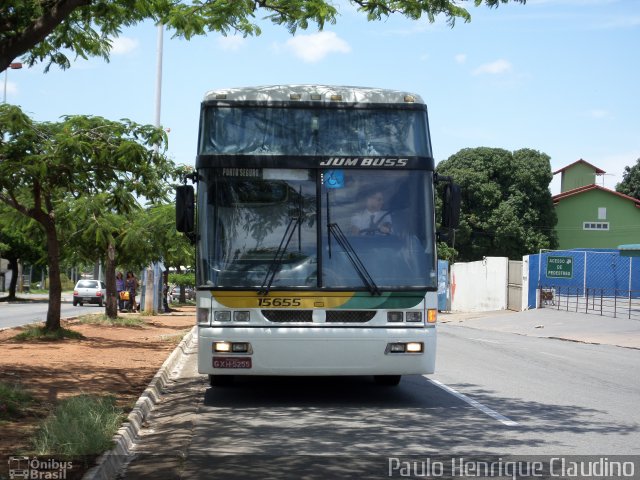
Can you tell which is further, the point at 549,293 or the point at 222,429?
the point at 549,293

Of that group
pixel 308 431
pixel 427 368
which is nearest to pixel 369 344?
pixel 427 368

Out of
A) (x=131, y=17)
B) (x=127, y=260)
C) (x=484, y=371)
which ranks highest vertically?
(x=131, y=17)

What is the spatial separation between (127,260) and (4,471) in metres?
23.2

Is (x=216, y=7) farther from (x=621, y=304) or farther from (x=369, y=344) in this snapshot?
(x=621, y=304)

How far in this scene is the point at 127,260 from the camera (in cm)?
2912

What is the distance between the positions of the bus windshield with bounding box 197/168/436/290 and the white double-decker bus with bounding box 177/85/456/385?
1cm

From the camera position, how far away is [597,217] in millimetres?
65000

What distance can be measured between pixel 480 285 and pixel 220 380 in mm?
34505

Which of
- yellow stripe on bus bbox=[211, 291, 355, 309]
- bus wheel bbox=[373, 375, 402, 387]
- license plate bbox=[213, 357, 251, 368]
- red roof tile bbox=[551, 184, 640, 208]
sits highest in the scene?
red roof tile bbox=[551, 184, 640, 208]

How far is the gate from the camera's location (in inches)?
1556

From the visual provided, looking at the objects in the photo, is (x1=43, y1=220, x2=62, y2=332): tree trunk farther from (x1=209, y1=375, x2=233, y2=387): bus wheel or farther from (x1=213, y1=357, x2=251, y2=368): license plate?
(x1=213, y1=357, x2=251, y2=368): license plate

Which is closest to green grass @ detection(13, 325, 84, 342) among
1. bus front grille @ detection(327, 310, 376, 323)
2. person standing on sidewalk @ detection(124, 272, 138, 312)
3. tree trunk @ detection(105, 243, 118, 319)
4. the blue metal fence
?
tree trunk @ detection(105, 243, 118, 319)

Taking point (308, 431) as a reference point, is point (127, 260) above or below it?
above

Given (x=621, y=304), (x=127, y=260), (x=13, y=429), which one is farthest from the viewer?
(x=621, y=304)
